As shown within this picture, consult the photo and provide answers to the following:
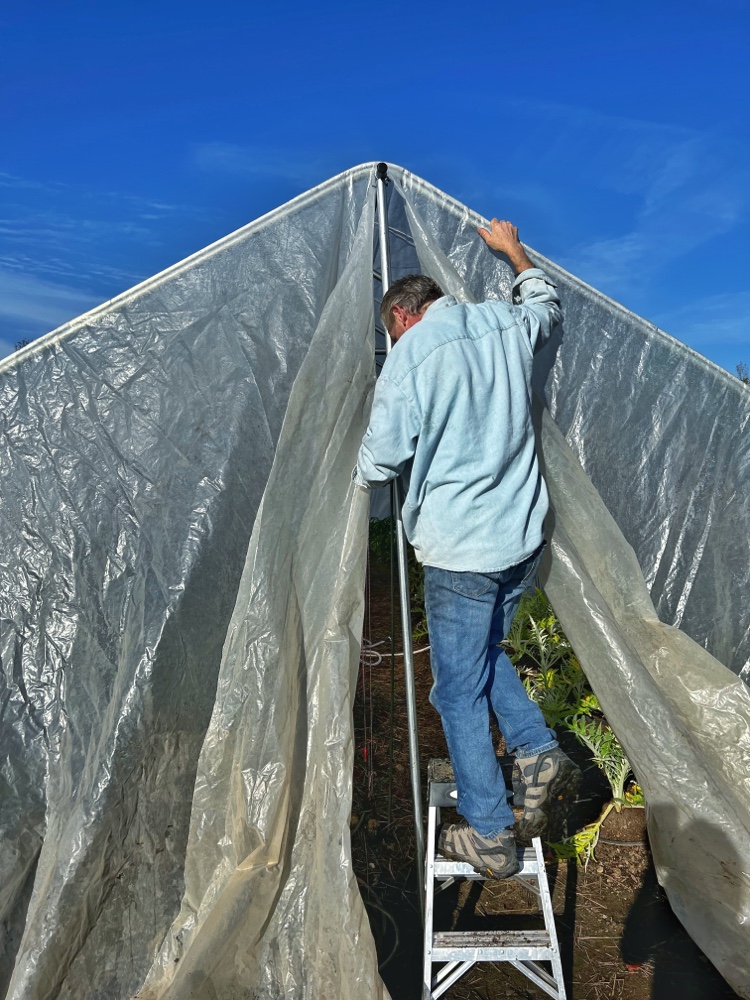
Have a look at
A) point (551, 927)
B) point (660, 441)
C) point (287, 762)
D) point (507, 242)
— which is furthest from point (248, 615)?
point (660, 441)

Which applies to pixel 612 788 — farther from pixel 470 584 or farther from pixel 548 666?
pixel 470 584

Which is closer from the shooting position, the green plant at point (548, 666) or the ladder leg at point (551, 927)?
the ladder leg at point (551, 927)

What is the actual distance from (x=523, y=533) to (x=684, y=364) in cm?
105

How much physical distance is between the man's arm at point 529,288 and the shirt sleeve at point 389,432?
18.2 inches

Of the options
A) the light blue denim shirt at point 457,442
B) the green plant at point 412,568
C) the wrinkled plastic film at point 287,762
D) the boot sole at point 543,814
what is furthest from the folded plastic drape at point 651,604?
the green plant at point 412,568

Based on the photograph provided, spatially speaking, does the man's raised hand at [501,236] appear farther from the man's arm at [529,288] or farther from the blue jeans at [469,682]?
the blue jeans at [469,682]

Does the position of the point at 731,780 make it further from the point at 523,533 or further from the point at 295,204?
the point at 295,204

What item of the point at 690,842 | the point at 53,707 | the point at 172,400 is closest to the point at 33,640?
the point at 53,707

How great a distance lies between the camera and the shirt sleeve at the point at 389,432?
2225 millimetres

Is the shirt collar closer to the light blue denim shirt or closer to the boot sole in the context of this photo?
the light blue denim shirt

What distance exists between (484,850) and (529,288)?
1.58m

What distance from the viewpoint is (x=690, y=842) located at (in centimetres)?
256

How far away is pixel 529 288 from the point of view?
8.52 feet

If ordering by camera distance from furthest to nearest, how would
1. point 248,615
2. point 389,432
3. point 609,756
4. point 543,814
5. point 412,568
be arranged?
point 412,568
point 609,756
point 248,615
point 543,814
point 389,432
